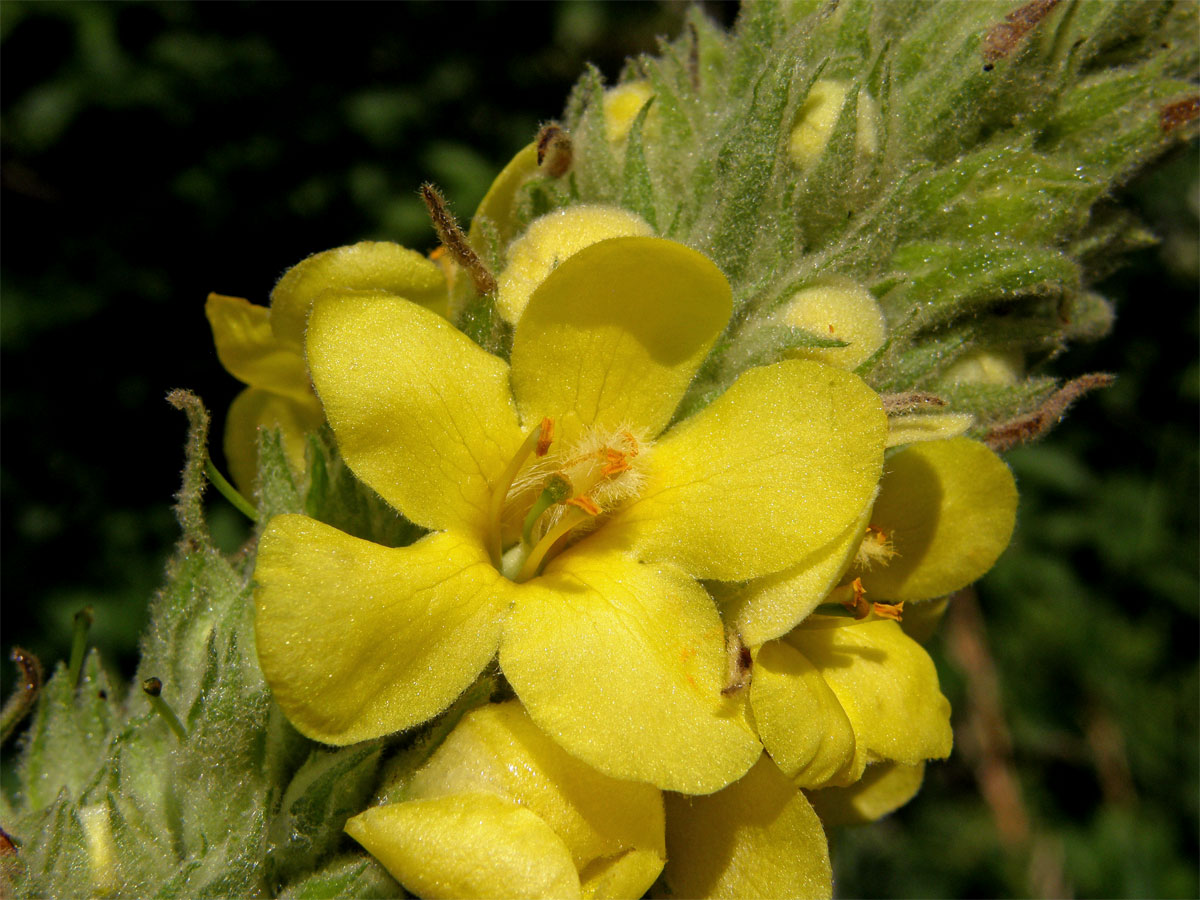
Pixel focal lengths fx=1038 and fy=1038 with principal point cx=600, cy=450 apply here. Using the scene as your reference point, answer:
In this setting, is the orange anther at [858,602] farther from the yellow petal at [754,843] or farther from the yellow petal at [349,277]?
the yellow petal at [349,277]

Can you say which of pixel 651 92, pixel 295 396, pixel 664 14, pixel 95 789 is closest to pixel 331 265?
pixel 295 396

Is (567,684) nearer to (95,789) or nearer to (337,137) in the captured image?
(95,789)

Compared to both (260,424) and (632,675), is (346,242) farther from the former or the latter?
(632,675)

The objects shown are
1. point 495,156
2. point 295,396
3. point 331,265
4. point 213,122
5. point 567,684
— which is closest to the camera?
point 567,684

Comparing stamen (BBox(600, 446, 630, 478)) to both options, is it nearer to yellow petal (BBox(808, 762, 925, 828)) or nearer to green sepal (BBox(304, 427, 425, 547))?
green sepal (BBox(304, 427, 425, 547))

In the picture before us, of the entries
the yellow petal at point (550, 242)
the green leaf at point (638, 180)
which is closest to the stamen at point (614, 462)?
the yellow petal at point (550, 242)
